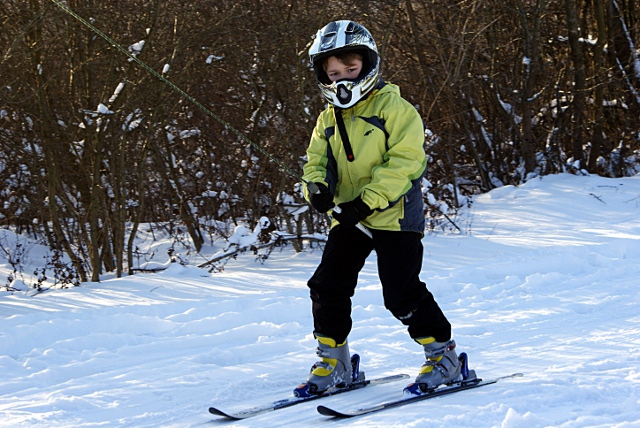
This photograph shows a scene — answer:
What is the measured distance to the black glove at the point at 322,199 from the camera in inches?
147

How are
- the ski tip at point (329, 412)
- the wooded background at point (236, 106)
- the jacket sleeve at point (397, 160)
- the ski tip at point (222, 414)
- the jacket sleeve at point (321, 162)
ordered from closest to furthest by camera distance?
the ski tip at point (329, 412) → the ski tip at point (222, 414) → the jacket sleeve at point (397, 160) → the jacket sleeve at point (321, 162) → the wooded background at point (236, 106)

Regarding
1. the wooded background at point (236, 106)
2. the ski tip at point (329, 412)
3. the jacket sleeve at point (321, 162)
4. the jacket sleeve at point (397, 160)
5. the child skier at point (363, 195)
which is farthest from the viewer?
Answer: the wooded background at point (236, 106)

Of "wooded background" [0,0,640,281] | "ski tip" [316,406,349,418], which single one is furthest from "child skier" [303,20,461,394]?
"wooded background" [0,0,640,281]

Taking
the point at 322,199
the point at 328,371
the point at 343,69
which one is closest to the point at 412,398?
the point at 328,371

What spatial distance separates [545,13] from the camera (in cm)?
1315

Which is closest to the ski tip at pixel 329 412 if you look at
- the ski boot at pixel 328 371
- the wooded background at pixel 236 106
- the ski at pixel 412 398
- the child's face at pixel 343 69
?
the ski at pixel 412 398

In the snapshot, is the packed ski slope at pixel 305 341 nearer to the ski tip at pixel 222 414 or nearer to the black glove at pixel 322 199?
the ski tip at pixel 222 414

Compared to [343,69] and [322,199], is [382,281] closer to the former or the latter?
[322,199]

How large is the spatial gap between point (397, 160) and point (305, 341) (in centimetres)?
195

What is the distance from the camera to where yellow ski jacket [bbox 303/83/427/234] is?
3658 millimetres

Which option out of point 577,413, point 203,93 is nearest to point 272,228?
point 203,93

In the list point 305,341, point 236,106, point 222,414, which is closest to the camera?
point 222,414

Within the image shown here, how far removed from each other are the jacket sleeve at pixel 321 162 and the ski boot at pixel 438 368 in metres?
0.89

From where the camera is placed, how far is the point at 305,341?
5250 millimetres
